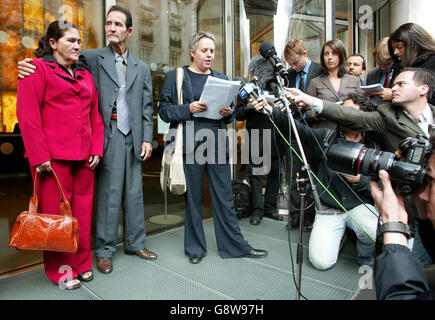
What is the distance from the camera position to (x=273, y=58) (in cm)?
164

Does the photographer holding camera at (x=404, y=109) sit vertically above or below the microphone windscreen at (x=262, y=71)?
below

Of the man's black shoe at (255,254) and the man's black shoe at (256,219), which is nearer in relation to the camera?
the man's black shoe at (255,254)

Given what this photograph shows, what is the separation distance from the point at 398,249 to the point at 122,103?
191 centimetres

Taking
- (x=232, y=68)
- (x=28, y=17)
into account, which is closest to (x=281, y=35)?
(x=232, y=68)

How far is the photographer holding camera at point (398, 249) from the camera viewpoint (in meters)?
0.84

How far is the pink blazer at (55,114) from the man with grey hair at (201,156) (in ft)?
1.77

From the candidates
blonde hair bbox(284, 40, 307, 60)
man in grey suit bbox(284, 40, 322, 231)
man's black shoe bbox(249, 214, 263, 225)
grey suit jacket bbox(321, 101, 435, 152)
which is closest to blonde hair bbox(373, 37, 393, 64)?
man in grey suit bbox(284, 40, 322, 231)

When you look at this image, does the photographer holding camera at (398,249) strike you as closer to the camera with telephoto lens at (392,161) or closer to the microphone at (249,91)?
the camera with telephoto lens at (392,161)

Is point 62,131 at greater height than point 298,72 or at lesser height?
lesser

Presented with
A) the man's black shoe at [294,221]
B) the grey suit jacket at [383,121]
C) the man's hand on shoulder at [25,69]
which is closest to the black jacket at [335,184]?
the grey suit jacket at [383,121]

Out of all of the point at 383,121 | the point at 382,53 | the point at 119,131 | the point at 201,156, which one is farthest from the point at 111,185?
the point at 382,53

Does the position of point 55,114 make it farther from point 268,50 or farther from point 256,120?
point 256,120

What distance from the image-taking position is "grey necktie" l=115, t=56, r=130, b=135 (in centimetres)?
216

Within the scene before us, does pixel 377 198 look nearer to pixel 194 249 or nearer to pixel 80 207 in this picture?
pixel 194 249
